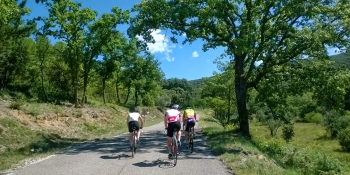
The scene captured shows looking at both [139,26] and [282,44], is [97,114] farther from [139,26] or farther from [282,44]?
[282,44]

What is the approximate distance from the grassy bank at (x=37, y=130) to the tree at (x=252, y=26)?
7.38 m

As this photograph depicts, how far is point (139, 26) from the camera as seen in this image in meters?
19.8

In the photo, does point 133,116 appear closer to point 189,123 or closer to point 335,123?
point 189,123

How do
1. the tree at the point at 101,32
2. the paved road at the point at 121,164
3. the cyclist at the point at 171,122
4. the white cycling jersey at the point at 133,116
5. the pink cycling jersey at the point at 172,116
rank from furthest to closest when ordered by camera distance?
1. the tree at the point at 101,32
2. the white cycling jersey at the point at 133,116
3. the pink cycling jersey at the point at 172,116
4. the cyclist at the point at 171,122
5. the paved road at the point at 121,164

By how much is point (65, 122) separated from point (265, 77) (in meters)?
13.5

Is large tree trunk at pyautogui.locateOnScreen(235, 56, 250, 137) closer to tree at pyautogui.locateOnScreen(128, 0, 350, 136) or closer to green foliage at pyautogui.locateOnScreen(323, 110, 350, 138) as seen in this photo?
tree at pyautogui.locateOnScreen(128, 0, 350, 136)

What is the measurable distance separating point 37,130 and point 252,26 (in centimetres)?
1252

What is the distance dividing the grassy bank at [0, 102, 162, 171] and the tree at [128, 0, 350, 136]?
738cm

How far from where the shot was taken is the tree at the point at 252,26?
55.4 feet

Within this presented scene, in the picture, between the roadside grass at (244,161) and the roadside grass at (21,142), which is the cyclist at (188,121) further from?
the roadside grass at (21,142)

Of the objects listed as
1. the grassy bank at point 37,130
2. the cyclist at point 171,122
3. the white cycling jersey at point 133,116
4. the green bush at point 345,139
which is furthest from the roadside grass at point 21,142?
the green bush at point 345,139

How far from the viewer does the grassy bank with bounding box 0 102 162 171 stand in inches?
503

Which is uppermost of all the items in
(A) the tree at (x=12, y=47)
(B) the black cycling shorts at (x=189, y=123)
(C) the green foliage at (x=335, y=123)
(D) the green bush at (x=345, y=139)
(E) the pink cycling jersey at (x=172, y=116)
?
(A) the tree at (x=12, y=47)

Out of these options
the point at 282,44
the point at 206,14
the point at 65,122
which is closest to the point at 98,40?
the point at 65,122
